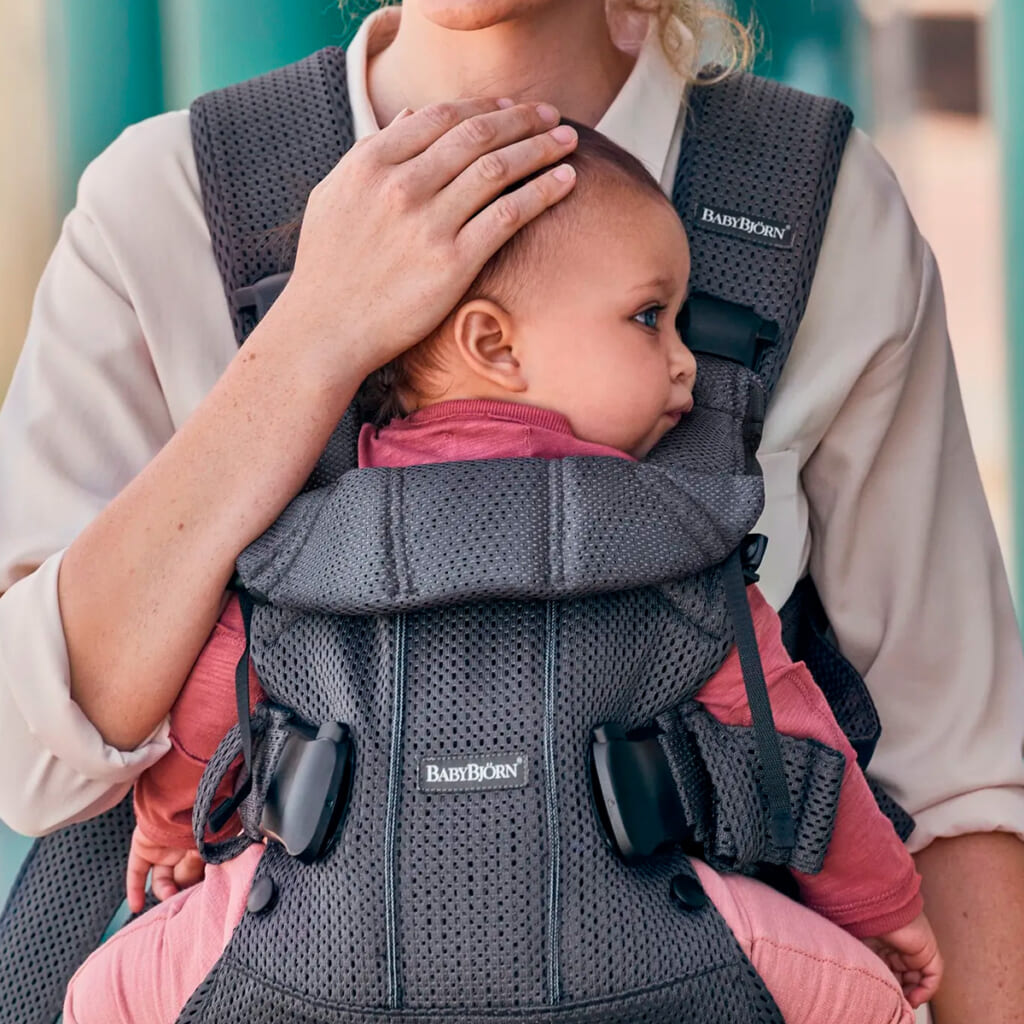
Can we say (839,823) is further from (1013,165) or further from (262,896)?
(1013,165)

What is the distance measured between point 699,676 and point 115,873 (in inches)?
24.6

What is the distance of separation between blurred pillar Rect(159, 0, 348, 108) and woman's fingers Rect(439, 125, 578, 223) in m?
0.79

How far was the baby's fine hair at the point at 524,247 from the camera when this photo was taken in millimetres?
1313

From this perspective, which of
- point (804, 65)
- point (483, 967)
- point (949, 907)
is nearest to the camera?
point (483, 967)

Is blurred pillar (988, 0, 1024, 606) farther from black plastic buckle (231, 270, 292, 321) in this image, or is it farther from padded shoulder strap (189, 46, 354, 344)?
black plastic buckle (231, 270, 292, 321)

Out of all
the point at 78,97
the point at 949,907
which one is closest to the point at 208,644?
the point at 949,907

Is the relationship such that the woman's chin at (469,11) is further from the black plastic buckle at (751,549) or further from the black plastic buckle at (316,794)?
the black plastic buckle at (316,794)

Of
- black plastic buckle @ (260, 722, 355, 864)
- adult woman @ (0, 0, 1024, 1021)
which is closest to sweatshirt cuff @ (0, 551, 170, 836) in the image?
adult woman @ (0, 0, 1024, 1021)

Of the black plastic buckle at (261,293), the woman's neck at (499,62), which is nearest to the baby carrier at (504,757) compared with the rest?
the black plastic buckle at (261,293)

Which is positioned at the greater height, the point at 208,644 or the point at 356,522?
the point at 356,522

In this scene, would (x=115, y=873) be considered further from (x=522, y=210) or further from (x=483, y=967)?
(x=522, y=210)

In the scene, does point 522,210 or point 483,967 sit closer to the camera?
point 483,967

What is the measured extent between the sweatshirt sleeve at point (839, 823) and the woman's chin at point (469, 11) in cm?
59

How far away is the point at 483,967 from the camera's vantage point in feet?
3.69
